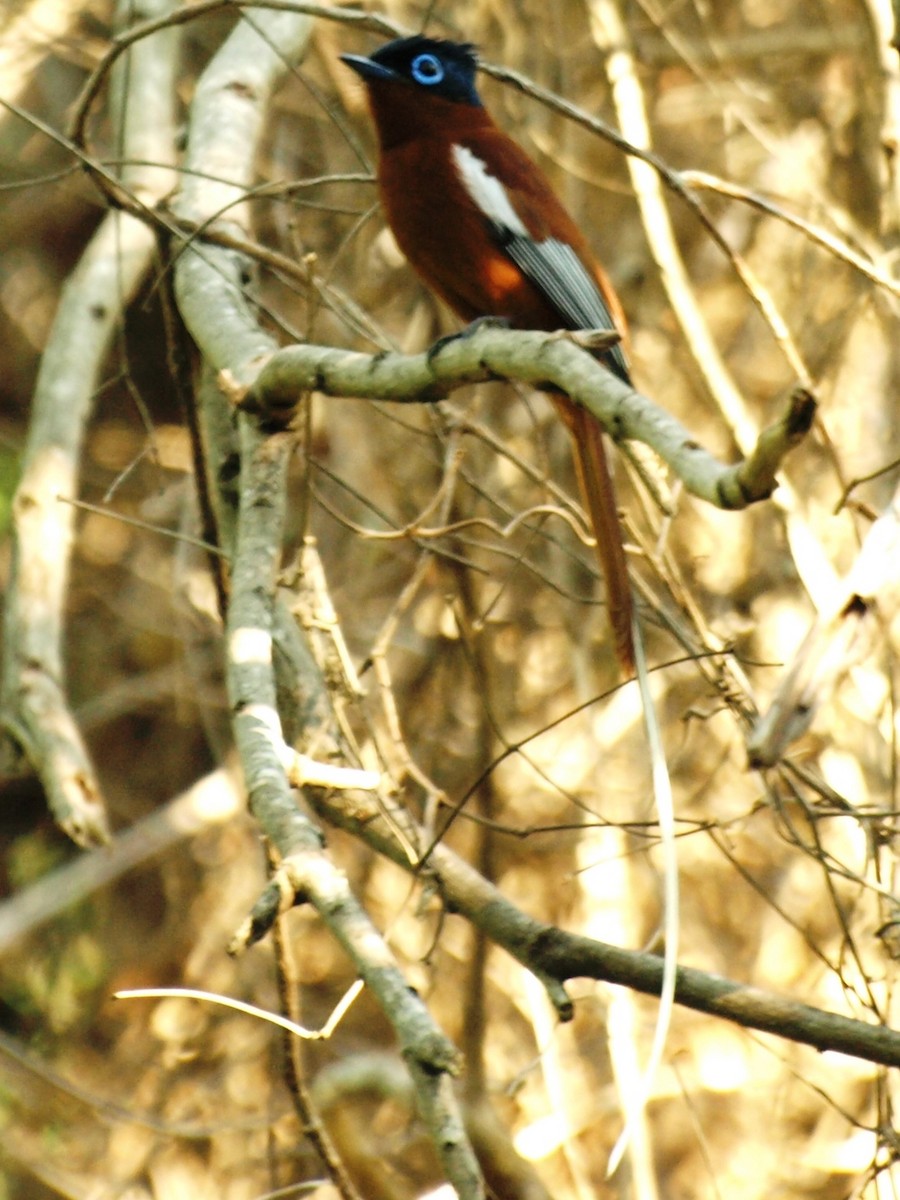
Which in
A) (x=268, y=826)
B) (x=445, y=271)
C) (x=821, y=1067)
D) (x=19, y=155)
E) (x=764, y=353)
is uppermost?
(x=19, y=155)

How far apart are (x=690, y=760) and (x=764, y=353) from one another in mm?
1718

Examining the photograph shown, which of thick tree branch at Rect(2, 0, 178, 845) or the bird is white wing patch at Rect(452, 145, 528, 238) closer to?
the bird

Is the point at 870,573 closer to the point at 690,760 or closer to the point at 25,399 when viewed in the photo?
the point at 690,760

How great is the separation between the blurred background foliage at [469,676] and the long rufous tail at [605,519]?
149 cm

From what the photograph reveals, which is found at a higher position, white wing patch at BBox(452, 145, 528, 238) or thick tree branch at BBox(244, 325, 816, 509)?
white wing patch at BBox(452, 145, 528, 238)

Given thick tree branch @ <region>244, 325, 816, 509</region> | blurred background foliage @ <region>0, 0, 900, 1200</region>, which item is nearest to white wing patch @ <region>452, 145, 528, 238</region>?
thick tree branch @ <region>244, 325, 816, 509</region>

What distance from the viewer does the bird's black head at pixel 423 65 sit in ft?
12.5

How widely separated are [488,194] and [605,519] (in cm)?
110

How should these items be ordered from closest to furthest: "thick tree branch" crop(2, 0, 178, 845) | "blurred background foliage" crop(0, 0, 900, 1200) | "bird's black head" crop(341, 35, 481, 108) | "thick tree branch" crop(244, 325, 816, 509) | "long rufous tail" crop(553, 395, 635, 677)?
"thick tree branch" crop(244, 325, 816, 509)
"long rufous tail" crop(553, 395, 635, 677)
"thick tree branch" crop(2, 0, 178, 845)
"bird's black head" crop(341, 35, 481, 108)
"blurred background foliage" crop(0, 0, 900, 1200)

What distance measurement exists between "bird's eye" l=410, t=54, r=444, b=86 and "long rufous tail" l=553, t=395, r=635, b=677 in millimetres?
1125

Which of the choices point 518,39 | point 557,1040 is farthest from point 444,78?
point 557,1040

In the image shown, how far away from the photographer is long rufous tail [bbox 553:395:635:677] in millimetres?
2740

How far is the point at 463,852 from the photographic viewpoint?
5.27 metres

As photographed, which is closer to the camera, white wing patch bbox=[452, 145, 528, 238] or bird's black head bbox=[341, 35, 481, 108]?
white wing patch bbox=[452, 145, 528, 238]
